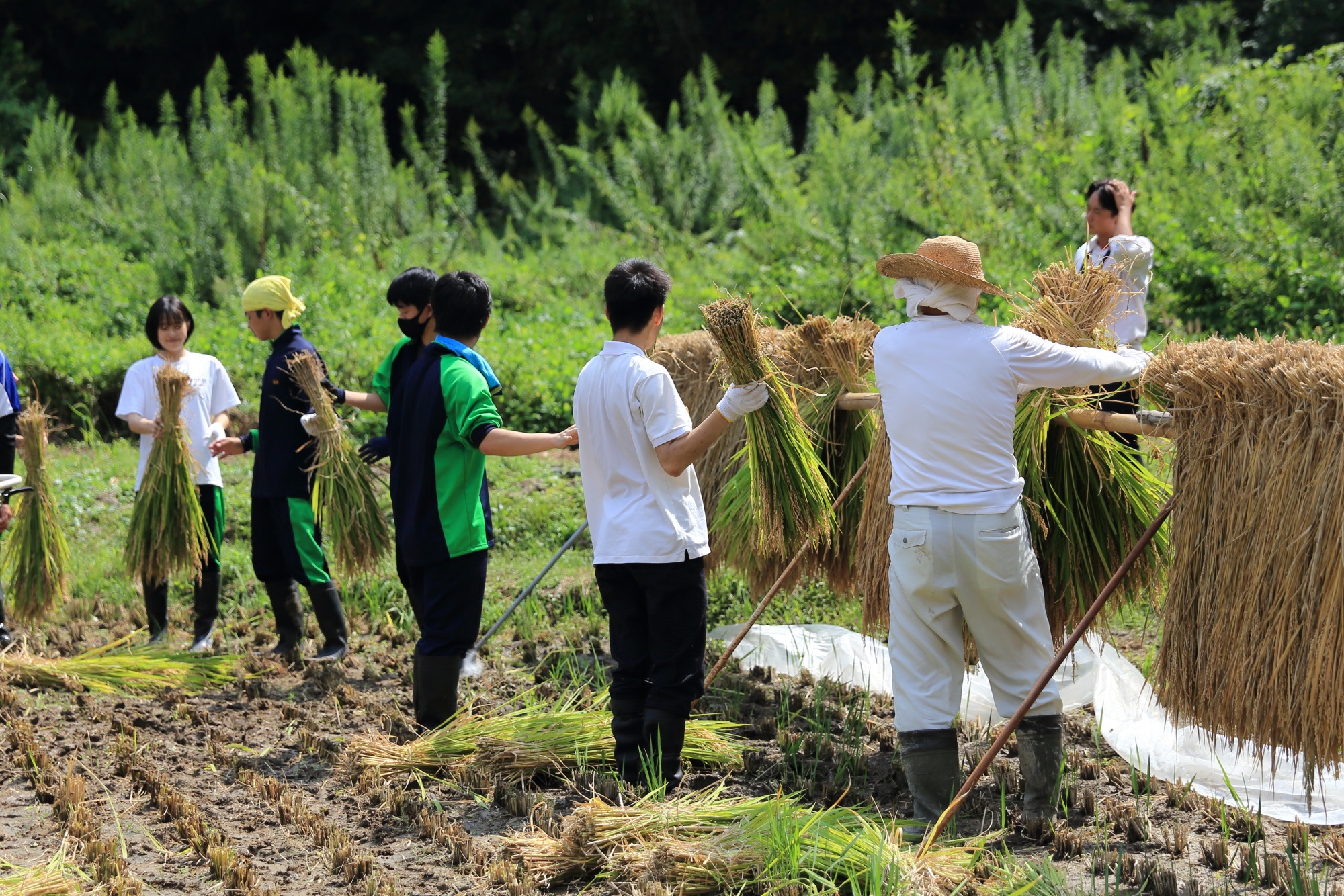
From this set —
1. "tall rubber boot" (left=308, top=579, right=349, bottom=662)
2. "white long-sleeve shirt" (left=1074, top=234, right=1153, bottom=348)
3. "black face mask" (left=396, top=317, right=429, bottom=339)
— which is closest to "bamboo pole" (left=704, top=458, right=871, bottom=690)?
"white long-sleeve shirt" (left=1074, top=234, right=1153, bottom=348)

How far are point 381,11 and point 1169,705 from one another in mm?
17484

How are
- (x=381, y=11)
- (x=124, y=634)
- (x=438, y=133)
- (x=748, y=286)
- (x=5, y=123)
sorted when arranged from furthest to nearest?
1. (x=381, y=11)
2. (x=5, y=123)
3. (x=438, y=133)
4. (x=748, y=286)
5. (x=124, y=634)

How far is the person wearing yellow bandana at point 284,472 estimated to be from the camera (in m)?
5.24

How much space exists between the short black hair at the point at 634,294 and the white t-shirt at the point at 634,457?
77 mm

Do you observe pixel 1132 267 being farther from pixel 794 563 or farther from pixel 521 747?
pixel 521 747

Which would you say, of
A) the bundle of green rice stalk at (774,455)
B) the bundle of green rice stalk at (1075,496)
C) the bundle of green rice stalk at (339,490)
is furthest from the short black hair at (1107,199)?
the bundle of green rice stalk at (339,490)

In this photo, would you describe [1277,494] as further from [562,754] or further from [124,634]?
[124,634]

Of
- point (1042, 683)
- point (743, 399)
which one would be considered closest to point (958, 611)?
point (1042, 683)

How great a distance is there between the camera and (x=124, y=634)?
19.7 ft

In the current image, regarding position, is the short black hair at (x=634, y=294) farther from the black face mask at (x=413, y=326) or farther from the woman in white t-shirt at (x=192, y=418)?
the woman in white t-shirt at (x=192, y=418)

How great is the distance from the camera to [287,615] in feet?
18.1

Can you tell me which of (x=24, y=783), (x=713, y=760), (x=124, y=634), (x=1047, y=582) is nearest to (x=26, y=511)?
(x=124, y=634)

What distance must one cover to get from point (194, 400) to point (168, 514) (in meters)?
0.55

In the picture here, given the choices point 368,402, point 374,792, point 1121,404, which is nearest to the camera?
point 374,792
